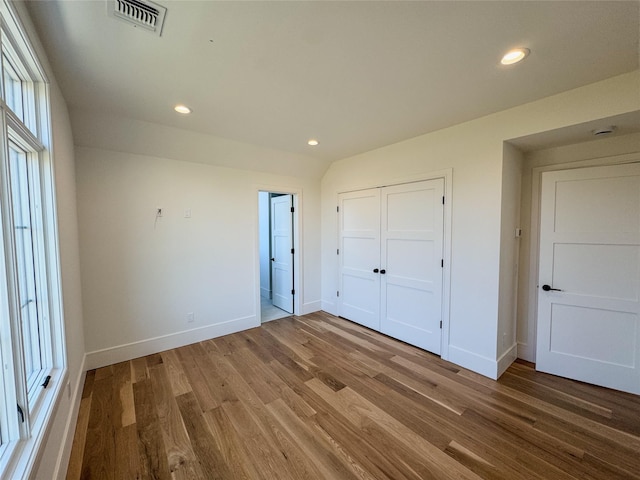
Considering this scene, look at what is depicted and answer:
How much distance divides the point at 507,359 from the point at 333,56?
3294mm

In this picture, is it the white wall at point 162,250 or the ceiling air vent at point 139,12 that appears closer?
the ceiling air vent at point 139,12

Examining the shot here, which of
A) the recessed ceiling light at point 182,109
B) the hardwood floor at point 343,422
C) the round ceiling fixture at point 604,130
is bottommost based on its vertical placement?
the hardwood floor at point 343,422

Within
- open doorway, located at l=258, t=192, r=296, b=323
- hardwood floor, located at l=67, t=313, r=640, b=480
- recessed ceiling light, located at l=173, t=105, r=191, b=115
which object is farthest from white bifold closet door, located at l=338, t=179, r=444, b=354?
recessed ceiling light, located at l=173, t=105, r=191, b=115

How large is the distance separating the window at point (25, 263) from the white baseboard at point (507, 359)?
11.1ft

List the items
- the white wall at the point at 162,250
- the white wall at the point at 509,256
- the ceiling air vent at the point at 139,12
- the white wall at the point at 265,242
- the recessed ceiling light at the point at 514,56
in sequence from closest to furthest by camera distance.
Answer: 1. the ceiling air vent at the point at 139,12
2. the recessed ceiling light at the point at 514,56
3. the white wall at the point at 509,256
4. the white wall at the point at 162,250
5. the white wall at the point at 265,242

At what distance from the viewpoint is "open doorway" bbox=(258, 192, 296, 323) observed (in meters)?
4.36

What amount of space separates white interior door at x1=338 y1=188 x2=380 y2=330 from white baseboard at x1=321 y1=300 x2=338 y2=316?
Result: 11cm

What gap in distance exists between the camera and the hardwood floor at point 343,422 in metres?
1.56

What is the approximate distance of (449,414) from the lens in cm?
201

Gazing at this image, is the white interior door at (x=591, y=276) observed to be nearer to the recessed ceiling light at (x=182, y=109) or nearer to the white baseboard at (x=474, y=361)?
the white baseboard at (x=474, y=361)

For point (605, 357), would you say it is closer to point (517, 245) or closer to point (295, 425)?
point (517, 245)

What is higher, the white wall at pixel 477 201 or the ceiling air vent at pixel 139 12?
the ceiling air vent at pixel 139 12

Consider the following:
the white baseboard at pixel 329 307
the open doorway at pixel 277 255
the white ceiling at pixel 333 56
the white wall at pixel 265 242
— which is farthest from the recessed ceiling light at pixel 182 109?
the white baseboard at pixel 329 307

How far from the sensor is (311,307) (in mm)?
4473
